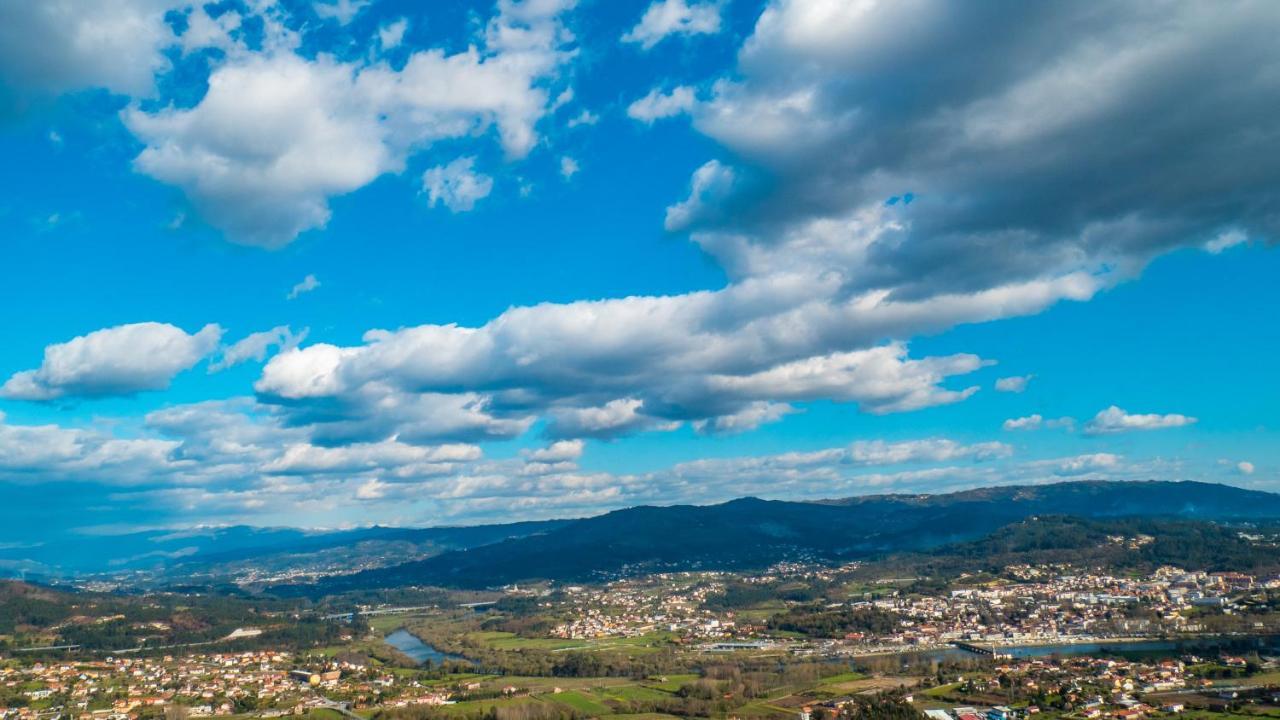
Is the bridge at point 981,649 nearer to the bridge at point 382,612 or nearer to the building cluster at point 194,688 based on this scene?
the building cluster at point 194,688

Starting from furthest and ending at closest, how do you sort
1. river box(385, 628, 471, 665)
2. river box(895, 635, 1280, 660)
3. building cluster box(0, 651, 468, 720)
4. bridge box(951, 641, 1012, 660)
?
river box(385, 628, 471, 665), bridge box(951, 641, 1012, 660), river box(895, 635, 1280, 660), building cluster box(0, 651, 468, 720)

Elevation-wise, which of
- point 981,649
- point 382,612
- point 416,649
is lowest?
point 382,612

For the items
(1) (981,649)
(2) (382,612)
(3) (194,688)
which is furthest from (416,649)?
(1) (981,649)

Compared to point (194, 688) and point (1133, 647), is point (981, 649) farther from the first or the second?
point (194, 688)

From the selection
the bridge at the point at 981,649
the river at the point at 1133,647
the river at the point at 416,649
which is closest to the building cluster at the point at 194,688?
the river at the point at 416,649

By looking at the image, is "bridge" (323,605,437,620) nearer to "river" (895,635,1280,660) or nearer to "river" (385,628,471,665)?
"river" (385,628,471,665)

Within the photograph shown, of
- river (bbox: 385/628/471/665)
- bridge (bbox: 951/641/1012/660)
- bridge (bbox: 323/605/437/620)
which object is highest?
bridge (bbox: 951/641/1012/660)

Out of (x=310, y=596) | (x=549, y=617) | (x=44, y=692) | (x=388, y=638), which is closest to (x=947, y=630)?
(x=549, y=617)

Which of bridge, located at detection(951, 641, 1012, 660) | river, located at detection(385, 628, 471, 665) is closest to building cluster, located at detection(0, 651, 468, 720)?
river, located at detection(385, 628, 471, 665)
